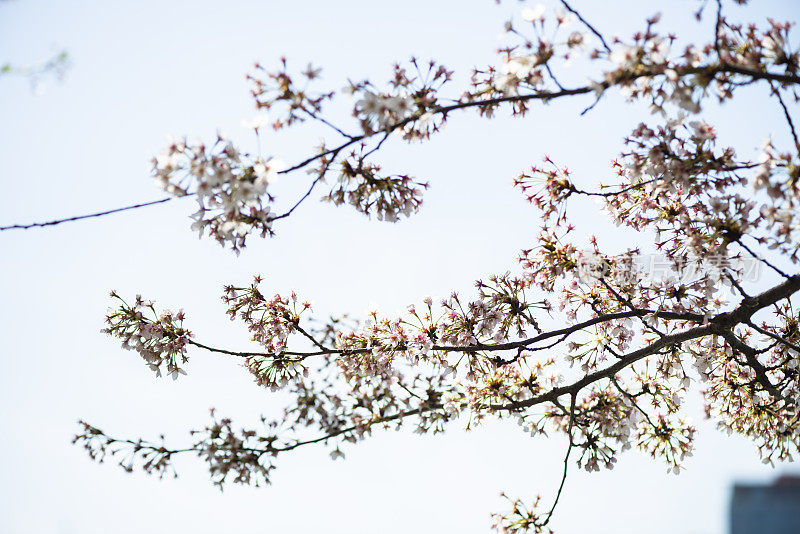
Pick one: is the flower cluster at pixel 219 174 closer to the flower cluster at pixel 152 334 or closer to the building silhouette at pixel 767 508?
the flower cluster at pixel 152 334

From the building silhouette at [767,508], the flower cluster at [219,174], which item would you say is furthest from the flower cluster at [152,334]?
the building silhouette at [767,508]

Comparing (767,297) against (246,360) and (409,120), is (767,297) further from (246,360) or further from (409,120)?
(246,360)

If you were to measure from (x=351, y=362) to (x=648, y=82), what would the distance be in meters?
3.07

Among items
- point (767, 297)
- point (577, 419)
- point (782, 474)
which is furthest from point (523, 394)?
point (782, 474)

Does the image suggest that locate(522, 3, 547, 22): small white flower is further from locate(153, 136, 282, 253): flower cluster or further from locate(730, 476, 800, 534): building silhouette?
locate(730, 476, 800, 534): building silhouette

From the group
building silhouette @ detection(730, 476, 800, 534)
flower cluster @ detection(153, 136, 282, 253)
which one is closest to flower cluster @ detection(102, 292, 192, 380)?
flower cluster @ detection(153, 136, 282, 253)

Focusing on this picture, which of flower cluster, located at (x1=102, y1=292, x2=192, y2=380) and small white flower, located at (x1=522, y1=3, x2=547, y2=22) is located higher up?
small white flower, located at (x1=522, y1=3, x2=547, y2=22)

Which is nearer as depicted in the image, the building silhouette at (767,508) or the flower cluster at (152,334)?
the flower cluster at (152,334)

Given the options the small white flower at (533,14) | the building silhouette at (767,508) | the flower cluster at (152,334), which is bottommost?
the flower cluster at (152,334)

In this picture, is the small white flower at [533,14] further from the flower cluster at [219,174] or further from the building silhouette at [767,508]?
the building silhouette at [767,508]

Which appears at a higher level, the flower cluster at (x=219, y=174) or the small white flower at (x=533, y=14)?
the small white flower at (x=533, y=14)

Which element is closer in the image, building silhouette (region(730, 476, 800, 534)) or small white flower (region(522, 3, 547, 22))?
small white flower (region(522, 3, 547, 22))

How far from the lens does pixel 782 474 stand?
107 ft

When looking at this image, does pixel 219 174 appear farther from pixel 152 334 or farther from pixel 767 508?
pixel 767 508
